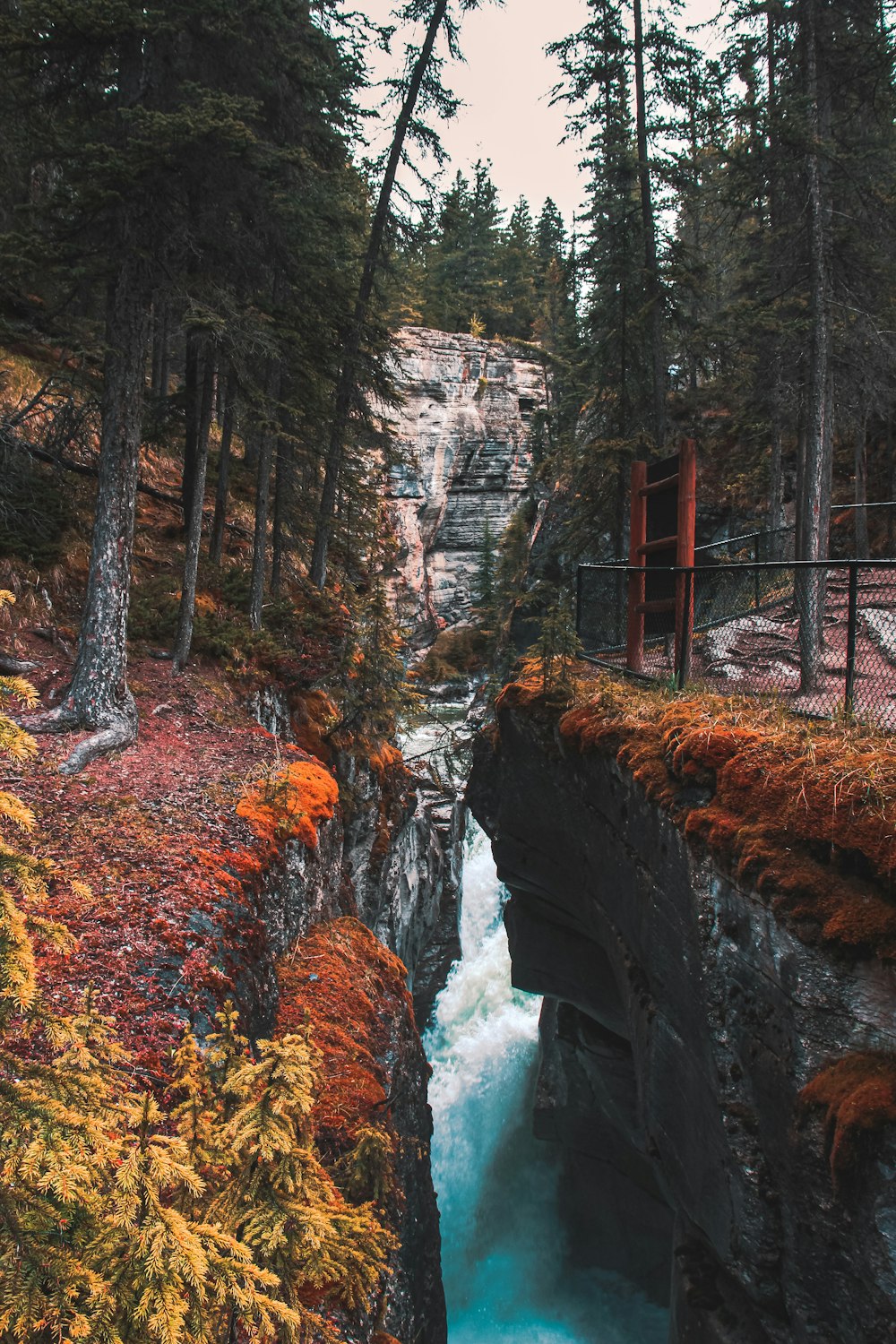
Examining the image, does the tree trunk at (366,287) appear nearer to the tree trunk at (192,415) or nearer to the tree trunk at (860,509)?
the tree trunk at (192,415)

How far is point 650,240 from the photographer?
1497 centimetres

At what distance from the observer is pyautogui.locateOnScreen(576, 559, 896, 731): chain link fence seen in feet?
19.4

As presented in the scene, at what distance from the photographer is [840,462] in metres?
19.5

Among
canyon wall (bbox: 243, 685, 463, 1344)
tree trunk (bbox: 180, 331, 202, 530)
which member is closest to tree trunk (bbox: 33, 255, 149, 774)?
tree trunk (bbox: 180, 331, 202, 530)

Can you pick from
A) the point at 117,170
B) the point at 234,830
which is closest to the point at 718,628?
the point at 234,830

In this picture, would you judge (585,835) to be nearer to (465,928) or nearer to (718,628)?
(718,628)

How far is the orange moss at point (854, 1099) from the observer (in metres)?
3.62

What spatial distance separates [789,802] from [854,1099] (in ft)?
5.91

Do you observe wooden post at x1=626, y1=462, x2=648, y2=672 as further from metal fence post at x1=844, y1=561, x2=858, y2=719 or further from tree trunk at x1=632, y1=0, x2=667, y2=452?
tree trunk at x1=632, y1=0, x2=667, y2=452

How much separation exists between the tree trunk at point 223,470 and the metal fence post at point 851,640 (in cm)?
920

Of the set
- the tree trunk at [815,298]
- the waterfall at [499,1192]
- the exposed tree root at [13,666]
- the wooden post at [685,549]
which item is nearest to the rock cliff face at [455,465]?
the waterfall at [499,1192]

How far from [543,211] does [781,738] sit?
6443 cm

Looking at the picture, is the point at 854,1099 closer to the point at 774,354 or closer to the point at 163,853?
the point at 163,853

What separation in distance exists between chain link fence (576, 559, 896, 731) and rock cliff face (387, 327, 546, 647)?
3183 cm
